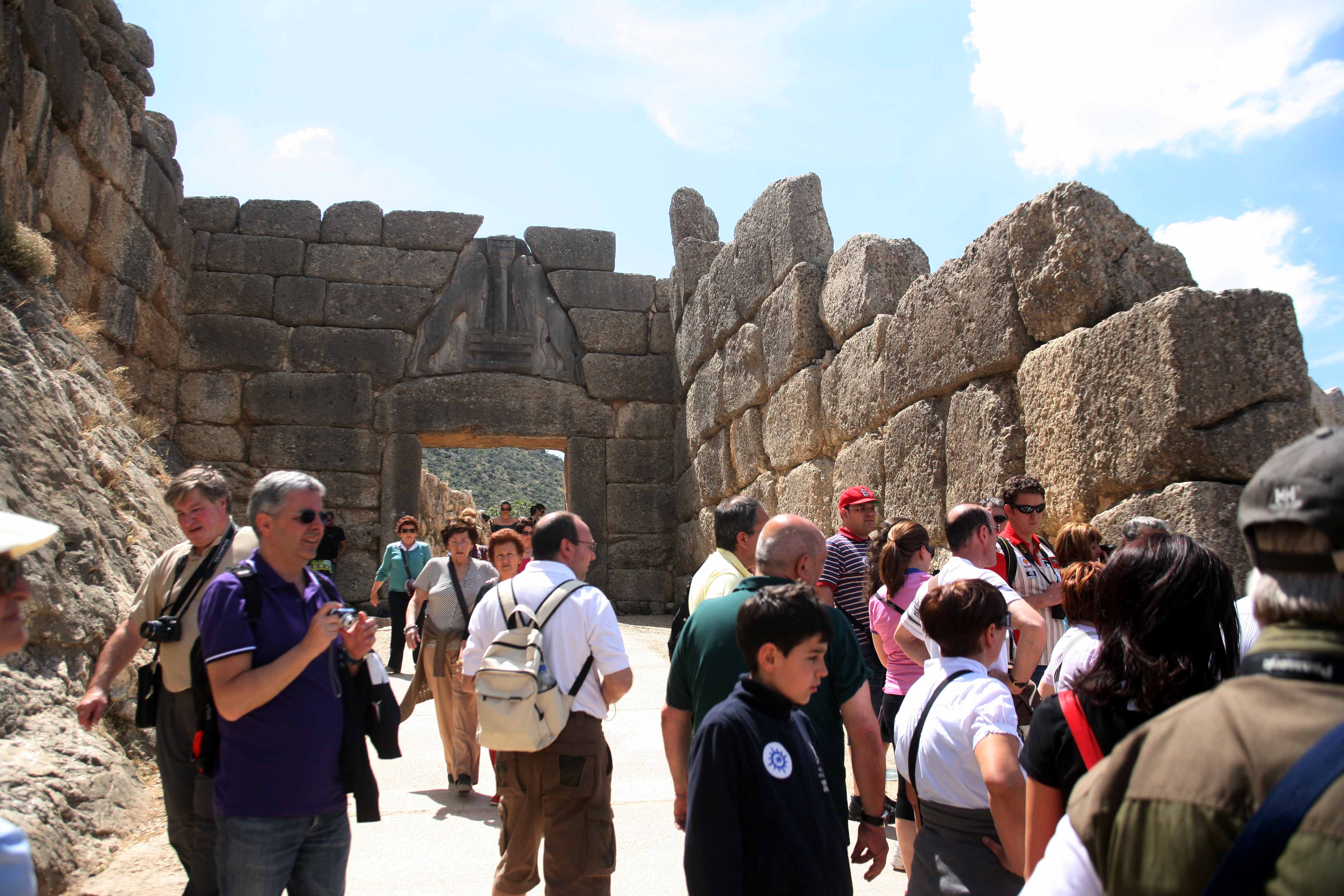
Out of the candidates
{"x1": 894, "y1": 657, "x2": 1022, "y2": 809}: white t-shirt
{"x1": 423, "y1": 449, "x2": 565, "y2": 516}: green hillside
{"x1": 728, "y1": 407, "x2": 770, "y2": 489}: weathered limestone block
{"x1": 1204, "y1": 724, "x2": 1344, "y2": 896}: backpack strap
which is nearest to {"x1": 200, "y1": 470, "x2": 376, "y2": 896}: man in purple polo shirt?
{"x1": 894, "y1": 657, "x2": 1022, "y2": 809}: white t-shirt

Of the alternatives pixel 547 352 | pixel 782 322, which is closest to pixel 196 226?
pixel 547 352

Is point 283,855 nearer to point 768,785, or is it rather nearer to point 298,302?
point 768,785

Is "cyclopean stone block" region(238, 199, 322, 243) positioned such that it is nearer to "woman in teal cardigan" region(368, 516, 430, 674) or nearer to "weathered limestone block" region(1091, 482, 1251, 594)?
"woman in teal cardigan" region(368, 516, 430, 674)

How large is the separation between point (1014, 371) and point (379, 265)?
8.20 meters

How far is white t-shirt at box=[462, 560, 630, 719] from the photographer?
9.29ft

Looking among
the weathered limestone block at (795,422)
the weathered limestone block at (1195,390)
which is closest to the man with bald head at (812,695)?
the weathered limestone block at (1195,390)

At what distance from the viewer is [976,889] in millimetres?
2102

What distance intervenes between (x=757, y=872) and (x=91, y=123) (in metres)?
9.06

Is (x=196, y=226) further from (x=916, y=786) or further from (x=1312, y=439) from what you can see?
(x=1312, y=439)

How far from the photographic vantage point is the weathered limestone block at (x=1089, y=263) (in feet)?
14.2

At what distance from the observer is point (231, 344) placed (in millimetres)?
10797

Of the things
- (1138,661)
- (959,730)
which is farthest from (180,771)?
(1138,661)

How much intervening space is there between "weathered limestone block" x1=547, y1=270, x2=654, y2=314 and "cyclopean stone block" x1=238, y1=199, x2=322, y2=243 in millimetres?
2778

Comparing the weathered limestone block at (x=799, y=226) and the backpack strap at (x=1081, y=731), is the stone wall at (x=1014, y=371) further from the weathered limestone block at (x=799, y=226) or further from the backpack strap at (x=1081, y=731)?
the backpack strap at (x=1081, y=731)
